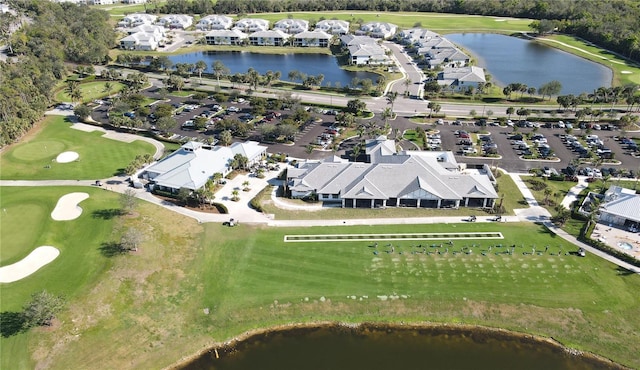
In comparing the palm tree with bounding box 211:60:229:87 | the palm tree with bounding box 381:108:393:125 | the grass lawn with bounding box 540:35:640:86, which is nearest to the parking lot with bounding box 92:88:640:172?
→ the palm tree with bounding box 381:108:393:125

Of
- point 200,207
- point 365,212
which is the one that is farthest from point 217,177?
point 365,212

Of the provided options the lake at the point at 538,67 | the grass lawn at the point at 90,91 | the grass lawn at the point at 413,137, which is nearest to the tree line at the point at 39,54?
the grass lawn at the point at 90,91

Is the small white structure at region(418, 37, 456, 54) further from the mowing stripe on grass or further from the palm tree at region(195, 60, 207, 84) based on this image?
the mowing stripe on grass

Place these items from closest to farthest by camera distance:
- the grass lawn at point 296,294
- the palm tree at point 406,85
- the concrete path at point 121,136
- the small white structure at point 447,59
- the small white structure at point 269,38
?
1. the grass lawn at point 296,294
2. the concrete path at point 121,136
3. the palm tree at point 406,85
4. the small white structure at point 447,59
5. the small white structure at point 269,38

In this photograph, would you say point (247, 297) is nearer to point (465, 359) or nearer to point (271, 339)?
point (271, 339)

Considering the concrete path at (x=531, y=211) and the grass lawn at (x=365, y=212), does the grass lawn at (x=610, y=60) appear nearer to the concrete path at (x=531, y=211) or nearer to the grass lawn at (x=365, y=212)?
the concrete path at (x=531, y=211)

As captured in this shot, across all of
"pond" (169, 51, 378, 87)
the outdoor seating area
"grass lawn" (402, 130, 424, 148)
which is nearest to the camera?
the outdoor seating area

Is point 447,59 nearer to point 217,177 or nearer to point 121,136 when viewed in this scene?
point 217,177
